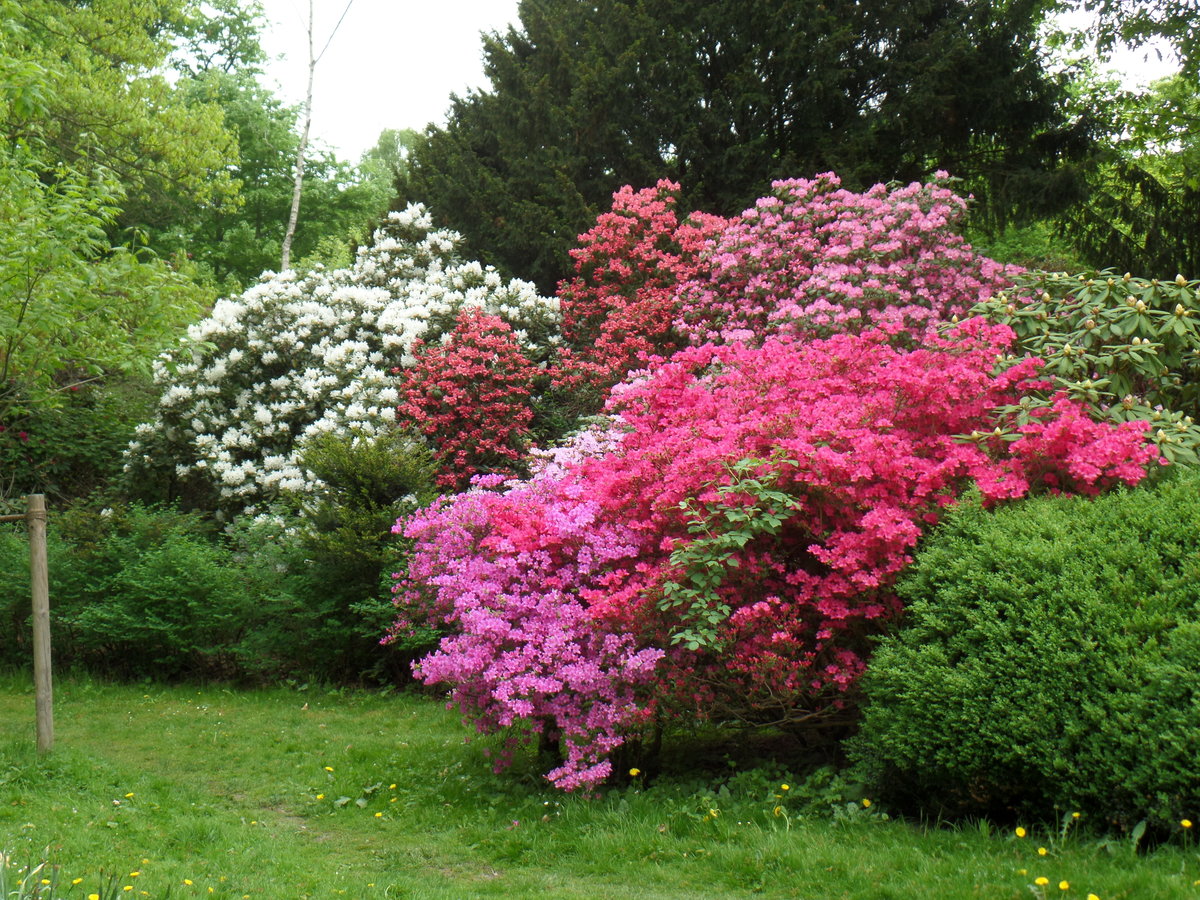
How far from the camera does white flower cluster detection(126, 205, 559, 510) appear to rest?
11.0 m

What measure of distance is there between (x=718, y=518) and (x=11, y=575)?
8.07 meters

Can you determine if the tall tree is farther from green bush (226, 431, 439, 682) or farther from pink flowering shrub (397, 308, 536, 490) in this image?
green bush (226, 431, 439, 682)

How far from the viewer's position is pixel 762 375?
6020mm

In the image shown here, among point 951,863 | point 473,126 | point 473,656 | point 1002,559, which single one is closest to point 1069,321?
point 1002,559

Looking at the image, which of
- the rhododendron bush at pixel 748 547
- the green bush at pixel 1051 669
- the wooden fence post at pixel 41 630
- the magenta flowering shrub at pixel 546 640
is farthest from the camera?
the wooden fence post at pixel 41 630

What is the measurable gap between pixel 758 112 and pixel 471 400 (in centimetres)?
582

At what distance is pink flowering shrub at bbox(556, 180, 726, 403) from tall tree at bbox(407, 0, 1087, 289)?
3.80ft

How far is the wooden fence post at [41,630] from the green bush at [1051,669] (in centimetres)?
488

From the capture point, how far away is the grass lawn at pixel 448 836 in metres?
3.73

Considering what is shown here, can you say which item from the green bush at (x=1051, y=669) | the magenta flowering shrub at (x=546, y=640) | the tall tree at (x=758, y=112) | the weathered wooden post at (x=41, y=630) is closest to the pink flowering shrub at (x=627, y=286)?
the tall tree at (x=758, y=112)

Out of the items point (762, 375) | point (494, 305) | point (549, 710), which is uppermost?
point (494, 305)

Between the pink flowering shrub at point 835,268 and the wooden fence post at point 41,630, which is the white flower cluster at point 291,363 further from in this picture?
the wooden fence post at point 41,630

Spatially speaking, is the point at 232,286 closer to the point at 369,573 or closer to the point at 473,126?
the point at 473,126

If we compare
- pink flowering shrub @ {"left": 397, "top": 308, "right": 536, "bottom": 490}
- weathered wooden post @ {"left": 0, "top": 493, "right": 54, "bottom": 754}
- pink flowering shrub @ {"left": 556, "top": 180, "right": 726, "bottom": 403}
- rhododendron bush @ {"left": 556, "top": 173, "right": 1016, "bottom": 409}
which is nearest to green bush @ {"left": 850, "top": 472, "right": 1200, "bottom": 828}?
rhododendron bush @ {"left": 556, "top": 173, "right": 1016, "bottom": 409}
